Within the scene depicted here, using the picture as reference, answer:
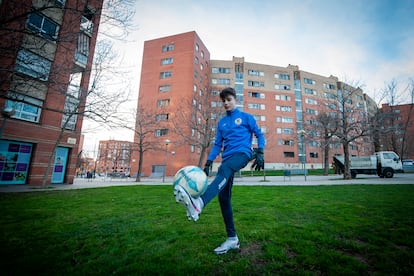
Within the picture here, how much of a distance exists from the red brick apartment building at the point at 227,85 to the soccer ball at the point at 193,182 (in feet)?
95.9

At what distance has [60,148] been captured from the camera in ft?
57.7

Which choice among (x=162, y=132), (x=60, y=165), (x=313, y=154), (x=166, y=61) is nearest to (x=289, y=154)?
(x=313, y=154)

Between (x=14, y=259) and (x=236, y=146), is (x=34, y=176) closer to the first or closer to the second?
(x=14, y=259)

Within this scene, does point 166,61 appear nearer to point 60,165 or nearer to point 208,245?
point 60,165

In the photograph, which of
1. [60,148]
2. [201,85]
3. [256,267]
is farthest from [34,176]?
[201,85]

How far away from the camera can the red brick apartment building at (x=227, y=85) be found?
1433 inches

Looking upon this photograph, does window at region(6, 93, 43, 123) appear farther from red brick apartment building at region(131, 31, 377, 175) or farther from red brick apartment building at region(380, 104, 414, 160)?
red brick apartment building at region(380, 104, 414, 160)

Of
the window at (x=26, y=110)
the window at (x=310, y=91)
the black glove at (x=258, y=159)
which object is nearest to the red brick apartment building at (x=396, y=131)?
the black glove at (x=258, y=159)

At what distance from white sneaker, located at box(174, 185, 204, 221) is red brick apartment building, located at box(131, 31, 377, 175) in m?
29.5

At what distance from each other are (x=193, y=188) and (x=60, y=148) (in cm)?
2063

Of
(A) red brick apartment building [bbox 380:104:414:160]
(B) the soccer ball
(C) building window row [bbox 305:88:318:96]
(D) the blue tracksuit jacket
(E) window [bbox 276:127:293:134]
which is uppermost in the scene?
(C) building window row [bbox 305:88:318:96]


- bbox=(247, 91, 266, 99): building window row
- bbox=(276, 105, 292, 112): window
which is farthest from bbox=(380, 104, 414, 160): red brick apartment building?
bbox=(247, 91, 266, 99): building window row

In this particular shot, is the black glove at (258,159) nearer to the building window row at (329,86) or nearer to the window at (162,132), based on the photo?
the window at (162,132)

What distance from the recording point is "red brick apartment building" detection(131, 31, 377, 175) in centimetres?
3641
